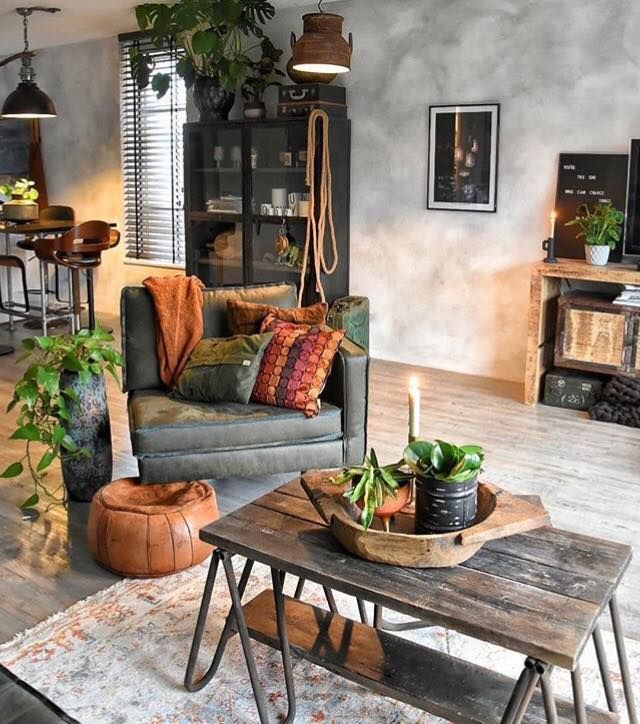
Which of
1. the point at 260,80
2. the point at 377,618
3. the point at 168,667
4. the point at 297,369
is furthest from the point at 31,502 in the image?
the point at 260,80

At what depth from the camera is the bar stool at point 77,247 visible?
6.37 m

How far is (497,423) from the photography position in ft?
15.3

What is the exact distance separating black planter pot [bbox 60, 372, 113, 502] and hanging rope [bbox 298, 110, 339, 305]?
2431 millimetres

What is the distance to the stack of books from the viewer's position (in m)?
4.57

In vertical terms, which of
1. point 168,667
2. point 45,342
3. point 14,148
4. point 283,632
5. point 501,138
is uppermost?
point 14,148

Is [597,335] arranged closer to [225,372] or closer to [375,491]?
[225,372]

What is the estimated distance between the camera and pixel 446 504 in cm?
192

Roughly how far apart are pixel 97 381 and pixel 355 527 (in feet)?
6.11

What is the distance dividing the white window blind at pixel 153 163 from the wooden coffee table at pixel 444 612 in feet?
17.7

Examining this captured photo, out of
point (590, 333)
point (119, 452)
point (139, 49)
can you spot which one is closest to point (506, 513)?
point (119, 452)

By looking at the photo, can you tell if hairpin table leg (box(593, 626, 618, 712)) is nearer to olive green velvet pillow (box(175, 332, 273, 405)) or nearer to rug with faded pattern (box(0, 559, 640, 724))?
rug with faded pattern (box(0, 559, 640, 724))

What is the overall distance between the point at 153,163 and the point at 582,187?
395 cm

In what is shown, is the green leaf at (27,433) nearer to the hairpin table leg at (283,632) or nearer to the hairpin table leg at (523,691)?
the hairpin table leg at (283,632)

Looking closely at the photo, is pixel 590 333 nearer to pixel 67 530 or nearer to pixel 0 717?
pixel 67 530
